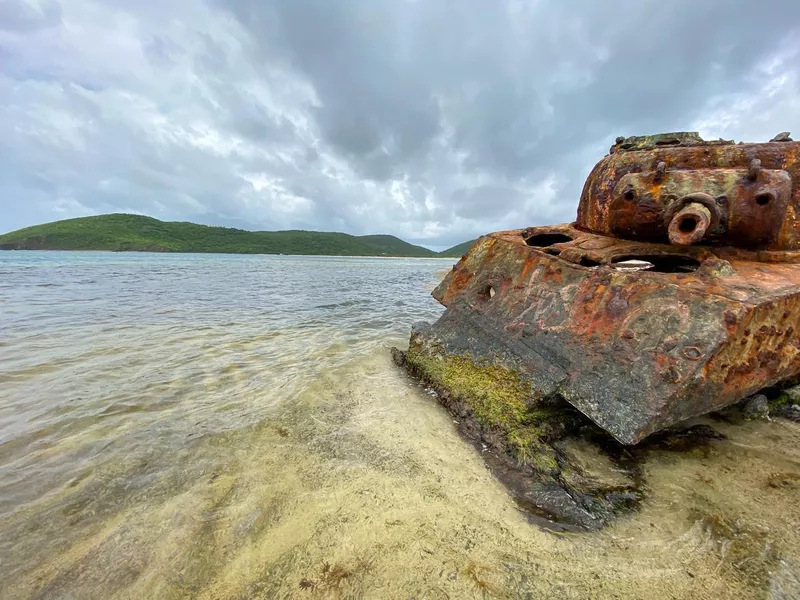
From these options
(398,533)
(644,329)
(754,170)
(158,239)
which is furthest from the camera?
(158,239)

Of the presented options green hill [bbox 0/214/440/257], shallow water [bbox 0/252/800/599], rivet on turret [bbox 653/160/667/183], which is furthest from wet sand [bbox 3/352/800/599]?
green hill [bbox 0/214/440/257]

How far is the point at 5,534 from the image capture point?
235 cm

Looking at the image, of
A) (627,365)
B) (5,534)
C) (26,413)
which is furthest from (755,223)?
(26,413)

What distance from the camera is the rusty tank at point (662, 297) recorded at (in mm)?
2797

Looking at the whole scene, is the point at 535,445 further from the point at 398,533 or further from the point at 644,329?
the point at 398,533

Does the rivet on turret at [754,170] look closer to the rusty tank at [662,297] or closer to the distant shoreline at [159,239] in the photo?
the rusty tank at [662,297]

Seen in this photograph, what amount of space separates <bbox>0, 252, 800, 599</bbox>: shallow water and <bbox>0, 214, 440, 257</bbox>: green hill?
132 m

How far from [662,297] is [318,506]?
3.35 meters

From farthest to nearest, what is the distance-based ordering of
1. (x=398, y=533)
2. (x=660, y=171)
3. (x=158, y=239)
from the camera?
1. (x=158, y=239)
2. (x=660, y=171)
3. (x=398, y=533)

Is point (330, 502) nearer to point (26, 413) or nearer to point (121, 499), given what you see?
point (121, 499)

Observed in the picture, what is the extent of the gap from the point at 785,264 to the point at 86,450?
→ 7009 mm

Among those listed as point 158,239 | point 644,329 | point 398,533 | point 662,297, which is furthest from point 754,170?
point 158,239

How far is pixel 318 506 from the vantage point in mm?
2646

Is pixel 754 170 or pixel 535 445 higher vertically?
pixel 754 170
